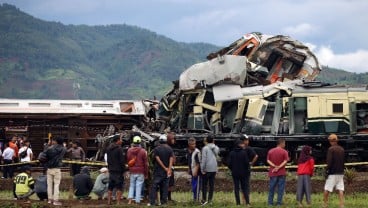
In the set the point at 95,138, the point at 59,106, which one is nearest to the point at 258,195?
the point at 95,138

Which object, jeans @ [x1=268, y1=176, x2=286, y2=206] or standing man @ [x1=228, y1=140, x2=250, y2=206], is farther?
standing man @ [x1=228, y1=140, x2=250, y2=206]

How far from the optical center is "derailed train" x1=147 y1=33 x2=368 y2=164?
2762 centimetres

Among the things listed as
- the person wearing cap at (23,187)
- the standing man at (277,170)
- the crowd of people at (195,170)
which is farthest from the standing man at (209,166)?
the person wearing cap at (23,187)

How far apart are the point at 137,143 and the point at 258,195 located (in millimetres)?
4744

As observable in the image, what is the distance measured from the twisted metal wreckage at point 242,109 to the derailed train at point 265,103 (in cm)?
4

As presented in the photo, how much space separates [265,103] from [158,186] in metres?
11.3

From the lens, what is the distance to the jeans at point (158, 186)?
17.9 meters

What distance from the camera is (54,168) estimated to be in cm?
1819

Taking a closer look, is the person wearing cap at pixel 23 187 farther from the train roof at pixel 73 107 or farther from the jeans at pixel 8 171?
the train roof at pixel 73 107

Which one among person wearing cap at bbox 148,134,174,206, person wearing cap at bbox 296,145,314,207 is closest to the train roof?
person wearing cap at bbox 148,134,174,206

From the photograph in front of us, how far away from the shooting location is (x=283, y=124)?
2844 cm

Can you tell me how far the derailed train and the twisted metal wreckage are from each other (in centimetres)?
4

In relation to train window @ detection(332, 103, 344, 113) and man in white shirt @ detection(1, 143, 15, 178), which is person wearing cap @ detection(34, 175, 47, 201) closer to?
man in white shirt @ detection(1, 143, 15, 178)

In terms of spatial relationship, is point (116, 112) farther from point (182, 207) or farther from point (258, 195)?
point (182, 207)
